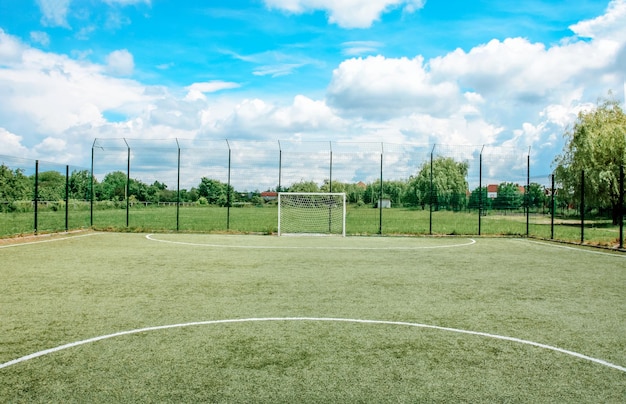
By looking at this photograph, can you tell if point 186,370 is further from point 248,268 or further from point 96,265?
point 96,265

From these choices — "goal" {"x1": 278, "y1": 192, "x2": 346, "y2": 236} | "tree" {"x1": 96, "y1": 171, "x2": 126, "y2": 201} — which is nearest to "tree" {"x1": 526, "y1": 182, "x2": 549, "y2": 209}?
"goal" {"x1": 278, "y1": 192, "x2": 346, "y2": 236}

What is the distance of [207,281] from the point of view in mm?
7488

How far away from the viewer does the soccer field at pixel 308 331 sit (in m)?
3.37

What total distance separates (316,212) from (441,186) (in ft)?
48.8

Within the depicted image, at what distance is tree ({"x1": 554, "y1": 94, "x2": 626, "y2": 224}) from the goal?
14.0 metres

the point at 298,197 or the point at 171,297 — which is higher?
the point at 298,197

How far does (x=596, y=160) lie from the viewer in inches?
1006

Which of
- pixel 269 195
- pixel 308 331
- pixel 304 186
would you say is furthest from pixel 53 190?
pixel 308 331

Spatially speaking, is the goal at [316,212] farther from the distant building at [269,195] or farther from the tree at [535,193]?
the tree at [535,193]

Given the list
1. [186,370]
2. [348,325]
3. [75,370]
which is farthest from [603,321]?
[75,370]

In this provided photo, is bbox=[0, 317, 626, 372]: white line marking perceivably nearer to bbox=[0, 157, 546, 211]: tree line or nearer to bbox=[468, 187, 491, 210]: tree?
bbox=[0, 157, 546, 211]: tree line

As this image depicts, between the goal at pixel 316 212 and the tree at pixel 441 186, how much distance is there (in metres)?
4.03

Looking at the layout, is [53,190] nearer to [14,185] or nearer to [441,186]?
[14,185]

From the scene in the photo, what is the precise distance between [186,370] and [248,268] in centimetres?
518
